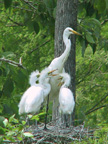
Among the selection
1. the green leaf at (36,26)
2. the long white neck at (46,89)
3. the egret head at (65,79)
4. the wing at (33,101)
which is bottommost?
the wing at (33,101)

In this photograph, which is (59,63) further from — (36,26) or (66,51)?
(36,26)

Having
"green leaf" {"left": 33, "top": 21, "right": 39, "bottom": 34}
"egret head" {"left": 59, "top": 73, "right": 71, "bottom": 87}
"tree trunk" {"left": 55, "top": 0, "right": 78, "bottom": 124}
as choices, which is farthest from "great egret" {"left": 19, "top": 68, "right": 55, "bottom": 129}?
"green leaf" {"left": 33, "top": 21, "right": 39, "bottom": 34}

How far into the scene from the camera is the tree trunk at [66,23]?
5145 mm

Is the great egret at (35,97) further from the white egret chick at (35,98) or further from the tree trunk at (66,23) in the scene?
the tree trunk at (66,23)

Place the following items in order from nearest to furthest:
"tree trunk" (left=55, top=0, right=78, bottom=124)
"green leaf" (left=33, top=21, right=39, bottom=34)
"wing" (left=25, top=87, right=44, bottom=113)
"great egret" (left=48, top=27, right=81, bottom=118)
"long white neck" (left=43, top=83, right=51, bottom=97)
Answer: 1. "wing" (left=25, top=87, right=44, bottom=113)
2. "long white neck" (left=43, top=83, right=51, bottom=97)
3. "great egret" (left=48, top=27, right=81, bottom=118)
4. "tree trunk" (left=55, top=0, right=78, bottom=124)
5. "green leaf" (left=33, top=21, right=39, bottom=34)

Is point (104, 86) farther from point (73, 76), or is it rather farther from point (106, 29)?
point (73, 76)

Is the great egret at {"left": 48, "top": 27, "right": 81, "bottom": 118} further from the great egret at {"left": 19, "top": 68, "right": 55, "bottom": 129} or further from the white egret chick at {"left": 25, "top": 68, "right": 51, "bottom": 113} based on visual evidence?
the white egret chick at {"left": 25, "top": 68, "right": 51, "bottom": 113}

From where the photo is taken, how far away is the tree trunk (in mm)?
5145

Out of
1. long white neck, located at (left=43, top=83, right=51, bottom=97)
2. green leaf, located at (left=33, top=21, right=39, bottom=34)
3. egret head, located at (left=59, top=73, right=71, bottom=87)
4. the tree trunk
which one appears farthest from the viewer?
green leaf, located at (left=33, top=21, right=39, bottom=34)

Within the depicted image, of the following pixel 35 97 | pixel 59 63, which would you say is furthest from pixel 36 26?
pixel 35 97

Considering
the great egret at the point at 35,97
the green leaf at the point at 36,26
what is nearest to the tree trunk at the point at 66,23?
the great egret at the point at 35,97

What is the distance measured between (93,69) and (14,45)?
2045 mm

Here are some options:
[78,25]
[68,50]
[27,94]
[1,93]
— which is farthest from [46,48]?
[1,93]

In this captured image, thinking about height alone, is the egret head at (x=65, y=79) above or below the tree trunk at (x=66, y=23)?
below
